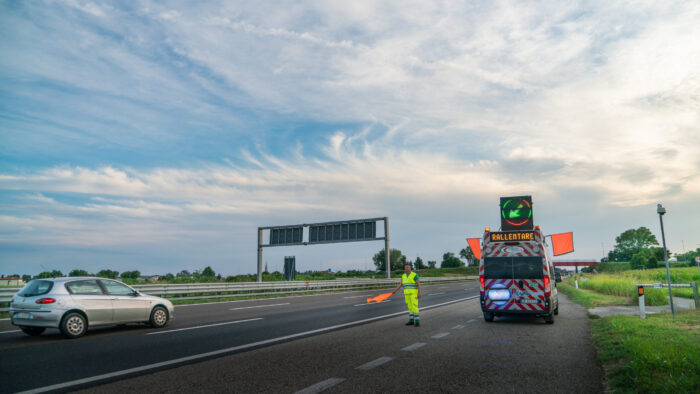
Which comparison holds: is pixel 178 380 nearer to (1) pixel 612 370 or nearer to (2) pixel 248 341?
(2) pixel 248 341

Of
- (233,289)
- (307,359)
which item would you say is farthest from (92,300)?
(233,289)

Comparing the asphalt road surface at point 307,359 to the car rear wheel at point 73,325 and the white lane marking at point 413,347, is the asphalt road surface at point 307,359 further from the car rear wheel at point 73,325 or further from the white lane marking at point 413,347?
the car rear wheel at point 73,325

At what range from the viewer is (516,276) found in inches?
514

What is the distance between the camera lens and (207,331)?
1130 cm

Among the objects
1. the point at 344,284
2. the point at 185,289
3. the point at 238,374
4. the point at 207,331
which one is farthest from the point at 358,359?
the point at 344,284

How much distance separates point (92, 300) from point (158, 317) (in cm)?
198

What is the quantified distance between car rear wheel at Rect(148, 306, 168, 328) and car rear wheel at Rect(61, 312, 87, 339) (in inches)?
72.9

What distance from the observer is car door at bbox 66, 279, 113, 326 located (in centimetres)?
1045

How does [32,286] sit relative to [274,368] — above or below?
above

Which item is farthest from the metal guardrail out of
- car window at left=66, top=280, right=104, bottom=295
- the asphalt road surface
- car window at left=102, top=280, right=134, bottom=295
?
the asphalt road surface

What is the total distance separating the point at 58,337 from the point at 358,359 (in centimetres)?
734

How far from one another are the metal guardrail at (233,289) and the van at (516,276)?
1458 centimetres

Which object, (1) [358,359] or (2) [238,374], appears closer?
(2) [238,374]

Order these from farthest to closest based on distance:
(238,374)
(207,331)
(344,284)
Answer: (344,284), (207,331), (238,374)
